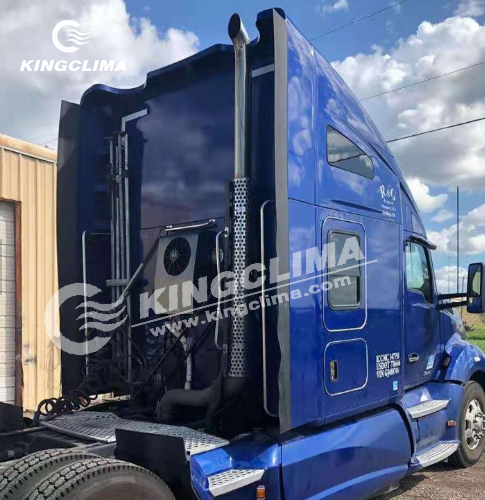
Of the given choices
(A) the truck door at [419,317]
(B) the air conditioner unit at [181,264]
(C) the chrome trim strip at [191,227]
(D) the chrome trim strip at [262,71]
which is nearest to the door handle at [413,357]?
(A) the truck door at [419,317]

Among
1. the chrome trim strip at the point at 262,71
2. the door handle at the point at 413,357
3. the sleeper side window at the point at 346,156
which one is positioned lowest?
the door handle at the point at 413,357

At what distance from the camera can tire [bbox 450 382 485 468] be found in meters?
6.02

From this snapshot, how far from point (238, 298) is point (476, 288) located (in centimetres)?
292

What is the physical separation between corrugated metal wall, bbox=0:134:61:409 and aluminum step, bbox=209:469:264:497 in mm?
6179

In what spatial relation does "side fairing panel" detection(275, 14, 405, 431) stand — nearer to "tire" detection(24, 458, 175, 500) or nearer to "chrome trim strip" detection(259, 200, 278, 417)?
"chrome trim strip" detection(259, 200, 278, 417)

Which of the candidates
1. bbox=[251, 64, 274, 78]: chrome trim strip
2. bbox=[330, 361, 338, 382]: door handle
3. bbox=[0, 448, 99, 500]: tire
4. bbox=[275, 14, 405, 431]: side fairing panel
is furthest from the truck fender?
bbox=[0, 448, 99, 500]: tire

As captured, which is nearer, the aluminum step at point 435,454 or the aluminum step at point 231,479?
the aluminum step at point 231,479

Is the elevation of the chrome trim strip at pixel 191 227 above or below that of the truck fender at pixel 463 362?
above

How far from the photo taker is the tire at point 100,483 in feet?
8.64

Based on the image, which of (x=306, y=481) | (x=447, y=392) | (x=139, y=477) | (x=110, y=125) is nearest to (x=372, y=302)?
(x=306, y=481)

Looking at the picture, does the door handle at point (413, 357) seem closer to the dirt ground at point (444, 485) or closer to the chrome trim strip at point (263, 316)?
the dirt ground at point (444, 485)

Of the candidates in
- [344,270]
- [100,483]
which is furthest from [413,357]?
[100,483]

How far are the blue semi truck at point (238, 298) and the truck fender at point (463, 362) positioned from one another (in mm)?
377

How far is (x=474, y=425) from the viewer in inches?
245
